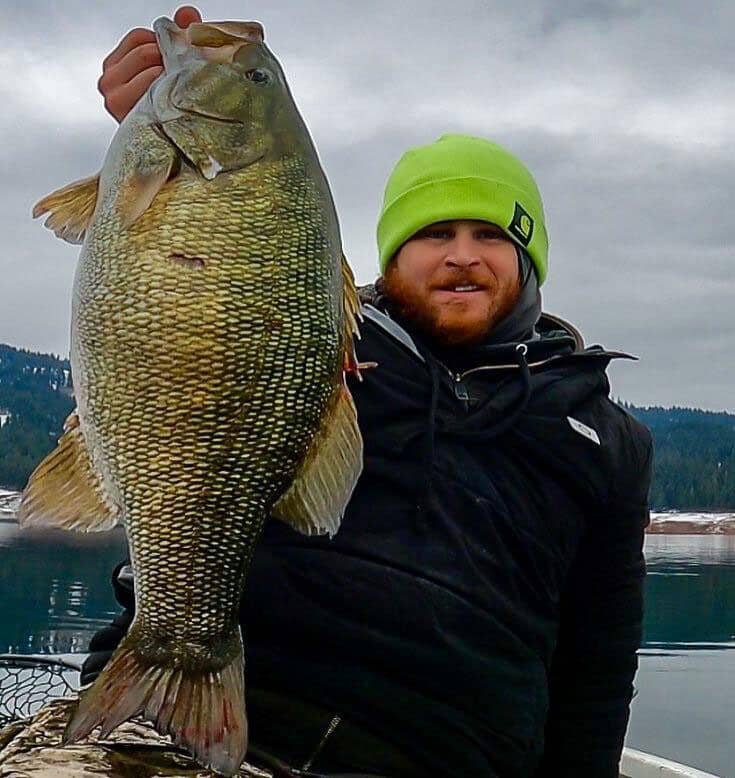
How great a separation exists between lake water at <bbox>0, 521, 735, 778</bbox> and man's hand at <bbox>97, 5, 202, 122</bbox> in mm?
1368

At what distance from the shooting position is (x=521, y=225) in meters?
3.68

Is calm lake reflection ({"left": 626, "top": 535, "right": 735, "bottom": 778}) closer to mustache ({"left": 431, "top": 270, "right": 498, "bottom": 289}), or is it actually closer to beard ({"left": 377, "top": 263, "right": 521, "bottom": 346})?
beard ({"left": 377, "top": 263, "right": 521, "bottom": 346})

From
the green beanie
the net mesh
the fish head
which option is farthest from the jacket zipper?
the net mesh

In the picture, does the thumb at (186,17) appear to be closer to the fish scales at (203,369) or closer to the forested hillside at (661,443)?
the fish scales at (203,369)

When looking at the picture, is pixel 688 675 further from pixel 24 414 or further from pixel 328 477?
pixel 24 414

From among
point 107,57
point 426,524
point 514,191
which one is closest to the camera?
point 107,57

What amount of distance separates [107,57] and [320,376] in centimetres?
117

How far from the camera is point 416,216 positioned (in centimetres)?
362

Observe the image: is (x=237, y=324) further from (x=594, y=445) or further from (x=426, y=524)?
(x=594, y=445)

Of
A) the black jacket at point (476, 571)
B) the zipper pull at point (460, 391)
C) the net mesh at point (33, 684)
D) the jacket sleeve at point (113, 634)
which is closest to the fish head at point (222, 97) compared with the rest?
the black jacket at point (476, 571)

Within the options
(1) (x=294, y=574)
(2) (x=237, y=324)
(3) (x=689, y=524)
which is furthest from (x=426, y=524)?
(3) (x=689, y=524)

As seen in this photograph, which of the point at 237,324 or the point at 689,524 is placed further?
the point at 689,524

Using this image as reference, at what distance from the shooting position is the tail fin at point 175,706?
2.30 metres

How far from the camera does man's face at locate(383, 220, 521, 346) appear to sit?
3.48m
